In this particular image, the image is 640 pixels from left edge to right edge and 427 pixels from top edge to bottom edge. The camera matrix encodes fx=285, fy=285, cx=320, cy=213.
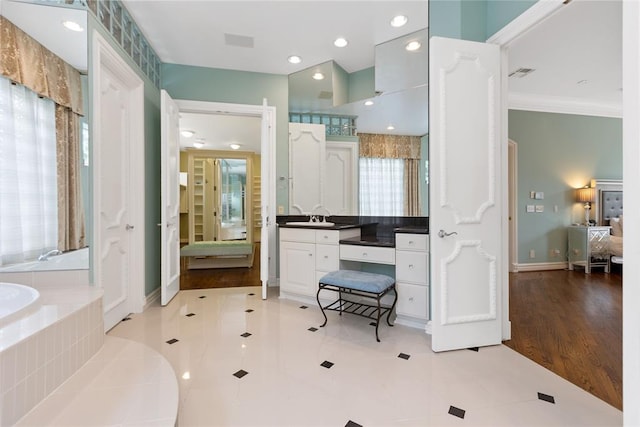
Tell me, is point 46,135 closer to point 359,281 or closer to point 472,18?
point 359,281

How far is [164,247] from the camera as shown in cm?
302

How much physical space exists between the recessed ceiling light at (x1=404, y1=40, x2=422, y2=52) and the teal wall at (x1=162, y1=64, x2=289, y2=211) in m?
1.62

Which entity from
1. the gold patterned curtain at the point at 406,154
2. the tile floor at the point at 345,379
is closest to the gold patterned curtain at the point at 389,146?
the gold patterned curtain at the point at 406,154

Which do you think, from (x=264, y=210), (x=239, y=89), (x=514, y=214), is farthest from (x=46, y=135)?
(x=514, y=214)

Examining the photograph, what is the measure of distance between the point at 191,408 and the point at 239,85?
138 inches

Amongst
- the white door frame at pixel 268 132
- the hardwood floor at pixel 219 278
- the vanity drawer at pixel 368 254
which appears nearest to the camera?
the vanity drawer at pixel 368 254

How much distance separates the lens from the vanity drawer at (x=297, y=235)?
3105mm

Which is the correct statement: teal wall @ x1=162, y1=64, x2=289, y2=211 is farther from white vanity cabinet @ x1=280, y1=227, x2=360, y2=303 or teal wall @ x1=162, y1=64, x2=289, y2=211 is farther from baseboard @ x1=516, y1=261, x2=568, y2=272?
baseboard @ x1=516, y1=261, x2=568, y2=272

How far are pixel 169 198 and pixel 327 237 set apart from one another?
1.78 metres

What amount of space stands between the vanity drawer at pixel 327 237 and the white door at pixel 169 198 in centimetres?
162

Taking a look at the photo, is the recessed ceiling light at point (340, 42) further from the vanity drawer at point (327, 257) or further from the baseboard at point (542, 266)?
the baseboard at point (542, 266)

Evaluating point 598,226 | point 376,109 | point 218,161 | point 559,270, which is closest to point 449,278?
point 376,109

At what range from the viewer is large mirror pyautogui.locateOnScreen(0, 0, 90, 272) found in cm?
187

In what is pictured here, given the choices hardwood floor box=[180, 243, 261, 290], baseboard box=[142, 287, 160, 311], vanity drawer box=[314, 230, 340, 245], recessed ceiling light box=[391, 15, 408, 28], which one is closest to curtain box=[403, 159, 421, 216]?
vanity drawer box=[314, 230, 340, 245]
